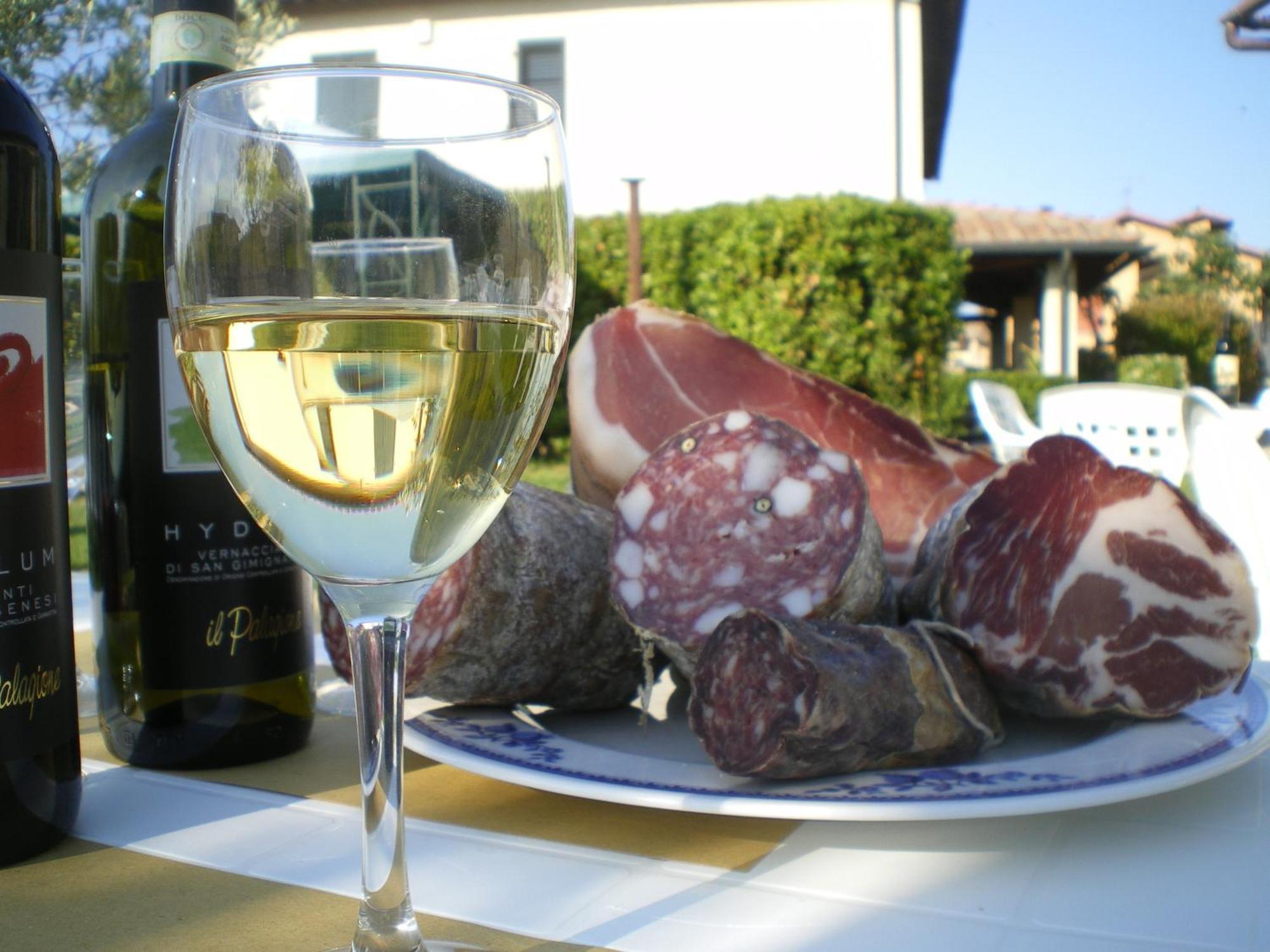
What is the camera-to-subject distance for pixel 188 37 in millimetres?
1041

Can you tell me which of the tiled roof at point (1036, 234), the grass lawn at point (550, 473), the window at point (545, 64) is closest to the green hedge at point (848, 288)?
the grass lawn at point (550, 473)

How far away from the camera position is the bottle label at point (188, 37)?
40.8 inches

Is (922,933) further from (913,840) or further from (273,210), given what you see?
(273,210)

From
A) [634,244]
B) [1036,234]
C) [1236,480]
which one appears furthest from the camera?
[1036,234]

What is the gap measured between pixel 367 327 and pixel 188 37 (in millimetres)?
618

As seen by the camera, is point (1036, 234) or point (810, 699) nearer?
point (810, 699)

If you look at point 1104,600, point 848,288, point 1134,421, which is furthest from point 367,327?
point 848,288

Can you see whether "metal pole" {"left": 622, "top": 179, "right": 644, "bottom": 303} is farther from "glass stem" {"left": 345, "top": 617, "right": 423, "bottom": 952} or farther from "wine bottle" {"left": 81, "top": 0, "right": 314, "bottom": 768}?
"glass stem" {"left": 345, "top": 617, "right": 423, "bottom": 952}

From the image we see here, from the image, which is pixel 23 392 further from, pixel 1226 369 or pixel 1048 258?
pixel 1226 369

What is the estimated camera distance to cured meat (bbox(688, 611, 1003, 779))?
0.75 m

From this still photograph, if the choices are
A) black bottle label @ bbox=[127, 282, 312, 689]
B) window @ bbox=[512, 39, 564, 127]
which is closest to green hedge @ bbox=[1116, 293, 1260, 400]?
window @ bbox=[512, 39, 564, 127]

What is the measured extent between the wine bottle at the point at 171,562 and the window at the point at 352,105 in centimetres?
43

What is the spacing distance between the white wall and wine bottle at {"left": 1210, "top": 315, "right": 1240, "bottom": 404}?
14413 mm

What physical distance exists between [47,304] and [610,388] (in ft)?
1.89
